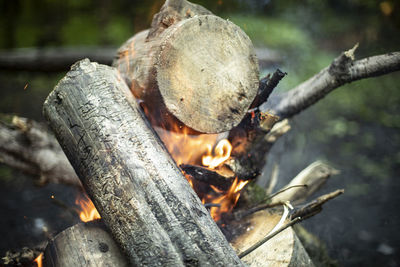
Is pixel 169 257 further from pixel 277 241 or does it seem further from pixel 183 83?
pixel 183 83

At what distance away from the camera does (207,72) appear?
1.66m

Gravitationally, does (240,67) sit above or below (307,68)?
above

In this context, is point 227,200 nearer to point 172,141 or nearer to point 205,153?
point 205,153

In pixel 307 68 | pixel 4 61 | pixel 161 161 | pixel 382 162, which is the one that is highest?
pixel 161 161

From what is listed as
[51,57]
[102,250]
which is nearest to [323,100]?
[102,250]

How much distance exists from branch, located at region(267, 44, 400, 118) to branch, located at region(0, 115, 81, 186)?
5.57ft

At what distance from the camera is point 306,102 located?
7.68ft

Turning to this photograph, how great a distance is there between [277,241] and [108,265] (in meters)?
0.87

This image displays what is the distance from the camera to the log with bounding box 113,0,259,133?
1579mm

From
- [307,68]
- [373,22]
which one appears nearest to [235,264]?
[307,68]

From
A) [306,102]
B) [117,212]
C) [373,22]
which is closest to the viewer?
[117,212]

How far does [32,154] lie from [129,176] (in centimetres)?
146

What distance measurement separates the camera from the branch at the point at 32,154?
2.39m

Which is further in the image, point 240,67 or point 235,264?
point 240,67
